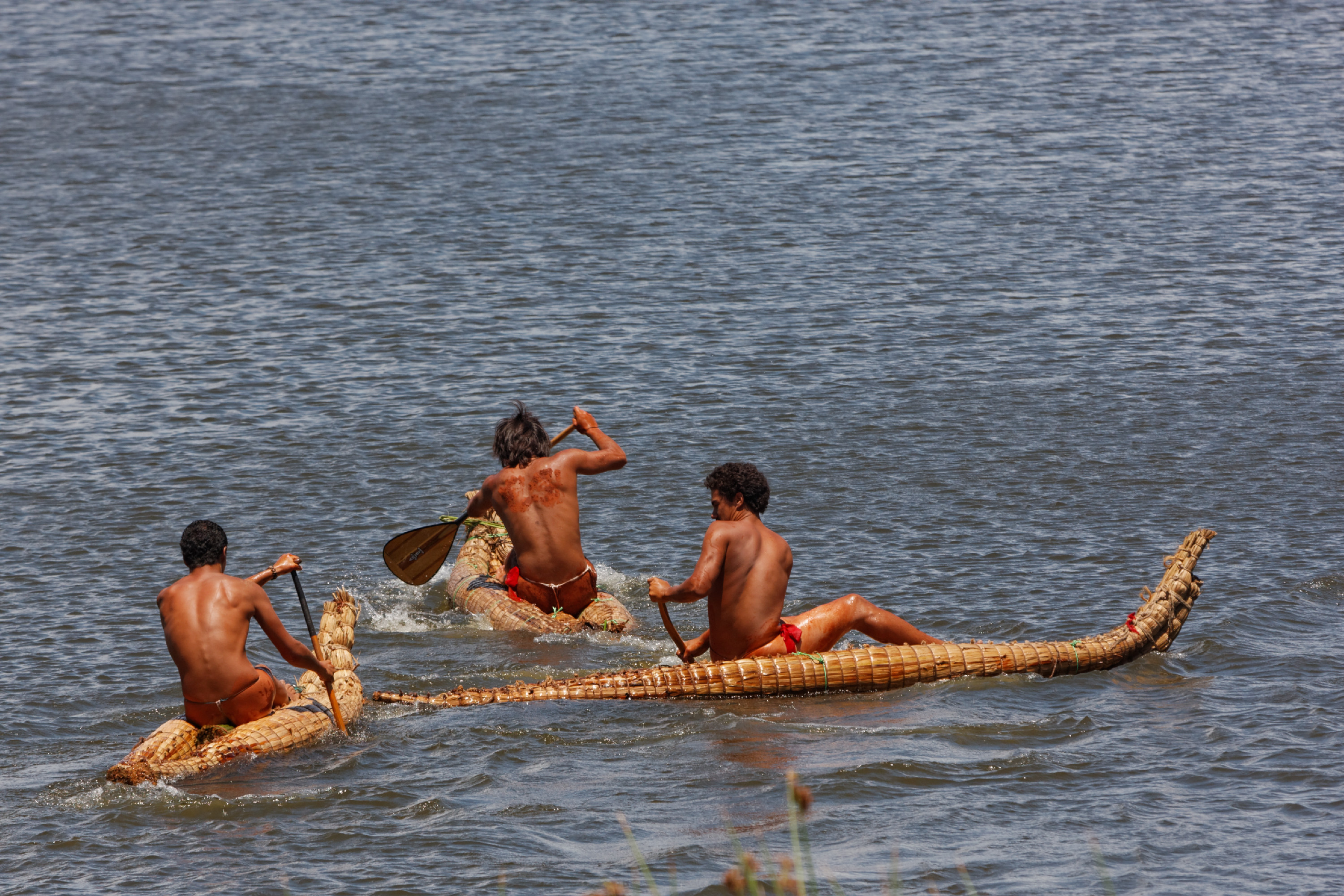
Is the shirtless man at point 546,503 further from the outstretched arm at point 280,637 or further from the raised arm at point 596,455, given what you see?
the outstretched arm at point 280,637

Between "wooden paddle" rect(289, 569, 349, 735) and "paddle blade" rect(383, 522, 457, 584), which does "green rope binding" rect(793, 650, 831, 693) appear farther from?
"paddle blade" rect(383, 522, 457, 584)

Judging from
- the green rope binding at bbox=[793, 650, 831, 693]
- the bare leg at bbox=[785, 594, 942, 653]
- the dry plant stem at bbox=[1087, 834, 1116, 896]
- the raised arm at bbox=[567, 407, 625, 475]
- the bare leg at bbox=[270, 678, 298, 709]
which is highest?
the raised arm at bbox=[567, 407, 625, 475]

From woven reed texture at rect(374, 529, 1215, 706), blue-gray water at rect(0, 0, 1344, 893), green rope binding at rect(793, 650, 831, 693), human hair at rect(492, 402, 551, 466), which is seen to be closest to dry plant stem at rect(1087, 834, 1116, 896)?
blue-gray water at rect(0, 0, 1344, 893)

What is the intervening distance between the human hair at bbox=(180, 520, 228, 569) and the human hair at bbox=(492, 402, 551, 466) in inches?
130

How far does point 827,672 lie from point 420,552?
4.20m

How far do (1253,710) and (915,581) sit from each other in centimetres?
337

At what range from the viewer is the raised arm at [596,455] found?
468 inches

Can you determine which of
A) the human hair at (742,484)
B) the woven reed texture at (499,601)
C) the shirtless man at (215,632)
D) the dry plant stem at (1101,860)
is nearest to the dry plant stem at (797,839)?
the dry plant stem at (1101,860)

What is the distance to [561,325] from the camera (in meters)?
20.1

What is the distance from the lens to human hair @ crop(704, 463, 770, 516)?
9.92 meters

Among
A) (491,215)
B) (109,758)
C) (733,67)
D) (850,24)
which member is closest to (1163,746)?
(109,758)

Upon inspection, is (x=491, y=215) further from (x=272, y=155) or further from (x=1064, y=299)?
(x=1064, y=299)

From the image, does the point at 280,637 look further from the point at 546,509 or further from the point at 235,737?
the point at 546,509

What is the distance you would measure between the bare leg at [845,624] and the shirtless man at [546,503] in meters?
2.24
